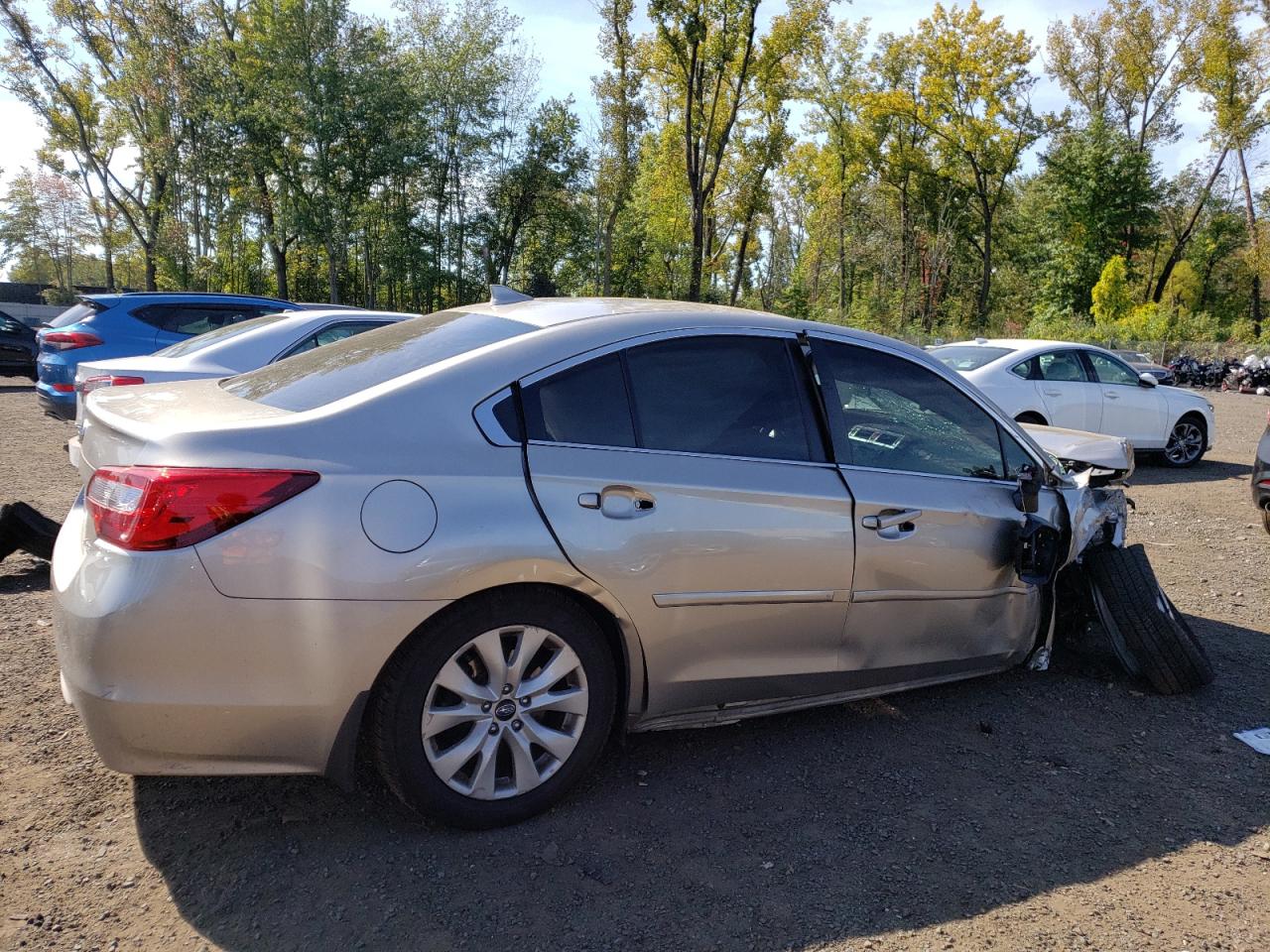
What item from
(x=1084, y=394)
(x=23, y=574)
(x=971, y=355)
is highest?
(x=971, y=355)

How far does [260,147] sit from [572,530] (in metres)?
29.8

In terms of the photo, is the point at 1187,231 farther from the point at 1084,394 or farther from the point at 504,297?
the point at 504,297

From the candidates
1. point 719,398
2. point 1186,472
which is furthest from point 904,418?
point 1186,472

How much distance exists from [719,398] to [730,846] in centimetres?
151

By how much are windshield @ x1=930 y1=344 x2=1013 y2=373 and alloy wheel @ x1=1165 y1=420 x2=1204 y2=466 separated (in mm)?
2967

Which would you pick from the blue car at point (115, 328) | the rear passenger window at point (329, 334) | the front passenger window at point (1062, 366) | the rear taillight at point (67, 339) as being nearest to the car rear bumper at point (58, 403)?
the blue car at point (115, 328)

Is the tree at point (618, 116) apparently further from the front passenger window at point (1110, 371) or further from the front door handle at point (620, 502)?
the front door handle at point (620, 502)

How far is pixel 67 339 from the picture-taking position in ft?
30.2

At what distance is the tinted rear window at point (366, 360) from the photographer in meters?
2.88

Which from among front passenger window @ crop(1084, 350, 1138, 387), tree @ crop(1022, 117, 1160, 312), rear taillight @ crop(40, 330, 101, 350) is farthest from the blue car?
tree @ crop(1022, 117, 1160, 312)

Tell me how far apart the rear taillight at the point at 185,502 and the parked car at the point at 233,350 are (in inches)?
154

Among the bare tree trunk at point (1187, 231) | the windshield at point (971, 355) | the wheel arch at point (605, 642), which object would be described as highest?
the bare tree trunk at point (1187, 231)

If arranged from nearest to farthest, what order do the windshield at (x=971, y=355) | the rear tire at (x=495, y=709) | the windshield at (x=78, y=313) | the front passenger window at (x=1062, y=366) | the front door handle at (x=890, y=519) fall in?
1. the rear tire at (x=495, y=709)
2. the front door handle at (x=890, y=519)
3. the windshield at (x=78, y=313)
4. the windshield at (x=971, y=355)
5. the front passenger window at (x=1062, y=366)

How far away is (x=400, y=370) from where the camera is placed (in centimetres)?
289
